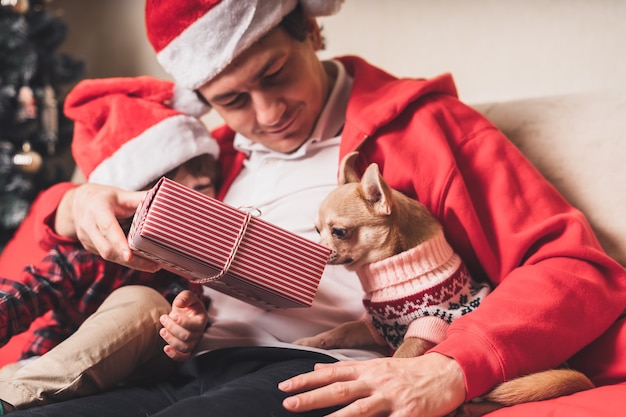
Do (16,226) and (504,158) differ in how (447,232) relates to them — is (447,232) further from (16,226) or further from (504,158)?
(16,226)

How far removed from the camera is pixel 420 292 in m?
1.05

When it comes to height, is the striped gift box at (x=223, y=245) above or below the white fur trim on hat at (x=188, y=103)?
below

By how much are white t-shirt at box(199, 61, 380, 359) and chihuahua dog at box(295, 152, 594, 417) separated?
13 cm

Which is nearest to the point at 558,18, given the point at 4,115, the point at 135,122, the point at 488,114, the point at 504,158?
the point at 488,114

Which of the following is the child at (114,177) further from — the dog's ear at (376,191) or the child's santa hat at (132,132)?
the dog's ear at (376,191)

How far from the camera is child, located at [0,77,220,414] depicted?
127 cm

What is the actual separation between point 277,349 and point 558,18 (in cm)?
114

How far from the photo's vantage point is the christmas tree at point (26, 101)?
88.4 inches

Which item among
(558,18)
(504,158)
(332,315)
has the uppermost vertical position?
(558,18)

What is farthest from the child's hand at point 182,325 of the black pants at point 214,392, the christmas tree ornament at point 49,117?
the christmas tree ornament at point 49,117

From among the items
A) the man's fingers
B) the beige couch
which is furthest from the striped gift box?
the beige couch

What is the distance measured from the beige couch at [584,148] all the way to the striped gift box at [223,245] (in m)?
0.62

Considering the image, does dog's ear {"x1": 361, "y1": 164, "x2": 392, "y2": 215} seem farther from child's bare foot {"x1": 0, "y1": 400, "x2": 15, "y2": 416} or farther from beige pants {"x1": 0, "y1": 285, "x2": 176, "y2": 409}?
child's bare foot {"x1": 0, "y1": 400, "x2": 15, "y2": 416}

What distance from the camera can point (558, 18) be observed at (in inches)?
63.0
